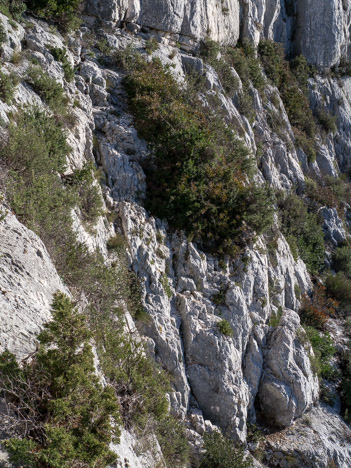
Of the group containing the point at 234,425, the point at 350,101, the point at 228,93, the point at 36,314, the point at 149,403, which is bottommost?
the point at 234,425

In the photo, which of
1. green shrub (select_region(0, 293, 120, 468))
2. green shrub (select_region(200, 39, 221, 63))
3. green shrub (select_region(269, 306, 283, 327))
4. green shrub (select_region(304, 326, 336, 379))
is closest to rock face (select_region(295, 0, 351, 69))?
green shrub (select_region(200, 39, 221, 63))

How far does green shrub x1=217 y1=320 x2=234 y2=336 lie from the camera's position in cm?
858

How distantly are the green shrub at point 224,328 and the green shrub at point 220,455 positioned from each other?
2136 mm

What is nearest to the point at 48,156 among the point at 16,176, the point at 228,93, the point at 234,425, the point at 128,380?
the point at 16,176

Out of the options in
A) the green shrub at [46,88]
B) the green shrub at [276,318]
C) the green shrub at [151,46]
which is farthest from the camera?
the green shrub at [151,46]

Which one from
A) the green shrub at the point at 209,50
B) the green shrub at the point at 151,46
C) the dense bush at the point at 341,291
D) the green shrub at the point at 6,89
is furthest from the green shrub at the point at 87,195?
the green shrub at the point at 209,50

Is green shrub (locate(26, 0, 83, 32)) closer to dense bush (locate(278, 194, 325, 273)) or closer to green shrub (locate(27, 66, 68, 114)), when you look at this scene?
green shrub (locate(27, 66, 68, 114))

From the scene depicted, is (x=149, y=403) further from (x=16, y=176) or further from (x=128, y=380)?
(x=16, y=176)

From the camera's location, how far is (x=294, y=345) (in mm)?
9742

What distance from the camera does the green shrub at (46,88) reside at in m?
8.65

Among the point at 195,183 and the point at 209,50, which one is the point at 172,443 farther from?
the point at 209,50

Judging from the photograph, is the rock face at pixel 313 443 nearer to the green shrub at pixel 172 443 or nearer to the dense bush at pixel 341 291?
the green shrub at pixel 172 443

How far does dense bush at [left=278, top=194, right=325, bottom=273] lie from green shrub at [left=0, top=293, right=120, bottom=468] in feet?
37.6

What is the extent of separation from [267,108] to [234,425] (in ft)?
46.3
